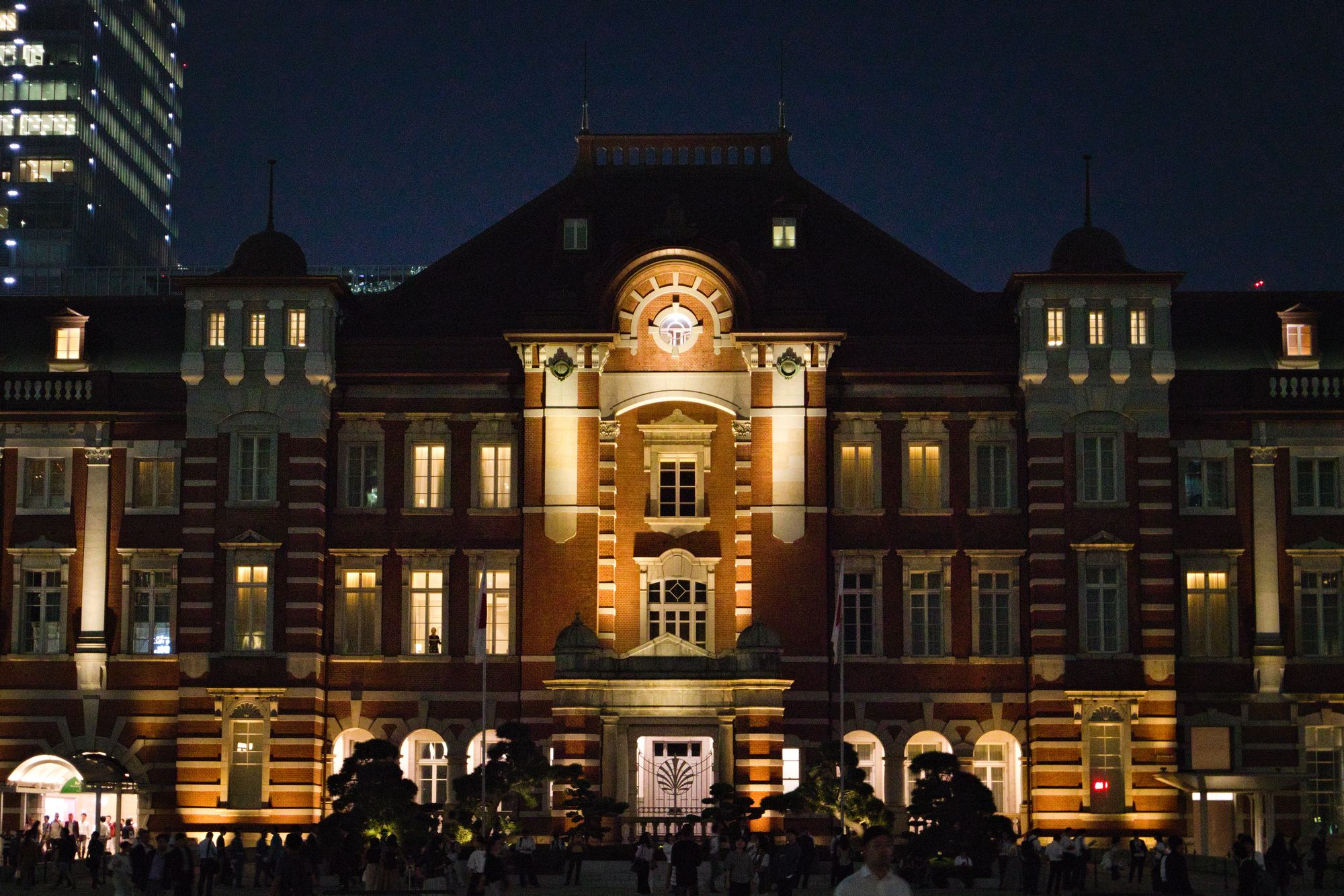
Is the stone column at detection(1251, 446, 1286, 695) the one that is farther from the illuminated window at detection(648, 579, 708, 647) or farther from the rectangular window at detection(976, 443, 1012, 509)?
the illuminated window at detection(648, 579, 708, 647)

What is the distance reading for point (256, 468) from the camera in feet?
204

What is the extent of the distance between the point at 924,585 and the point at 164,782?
2170cm

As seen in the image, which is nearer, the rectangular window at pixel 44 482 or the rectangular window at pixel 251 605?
the rectangular window at pixel 251 605

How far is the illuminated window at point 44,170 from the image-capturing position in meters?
146

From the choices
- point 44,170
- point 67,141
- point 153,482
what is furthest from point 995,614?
point 67,141

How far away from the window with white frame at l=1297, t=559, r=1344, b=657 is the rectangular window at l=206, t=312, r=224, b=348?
101ft

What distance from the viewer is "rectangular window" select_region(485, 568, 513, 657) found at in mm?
61906

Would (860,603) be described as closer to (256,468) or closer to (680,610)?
(680,610)

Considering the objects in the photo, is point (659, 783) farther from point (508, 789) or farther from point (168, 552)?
point (168, 552)

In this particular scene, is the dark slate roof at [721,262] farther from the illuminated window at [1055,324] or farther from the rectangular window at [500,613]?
the rectangular window at [500,613]

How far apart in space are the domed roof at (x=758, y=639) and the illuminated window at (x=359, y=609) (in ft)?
35.5

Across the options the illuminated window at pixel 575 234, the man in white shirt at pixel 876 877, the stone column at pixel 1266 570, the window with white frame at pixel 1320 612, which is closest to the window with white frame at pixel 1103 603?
the stone column at pixel 1266 570

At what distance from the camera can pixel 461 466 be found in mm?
62875

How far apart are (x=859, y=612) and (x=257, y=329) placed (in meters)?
18.6
